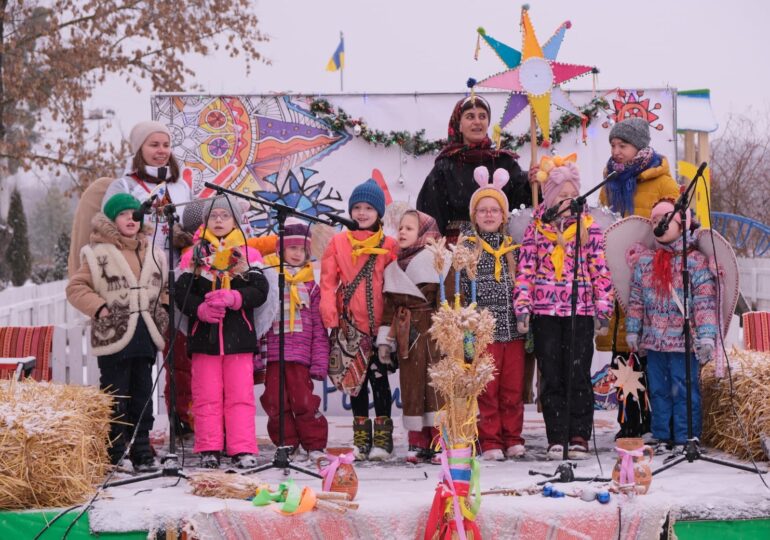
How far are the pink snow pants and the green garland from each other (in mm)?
2613

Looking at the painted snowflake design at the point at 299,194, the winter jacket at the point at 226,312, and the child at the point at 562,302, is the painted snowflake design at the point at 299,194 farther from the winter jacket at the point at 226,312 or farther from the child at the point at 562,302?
the child at the point at 562,302

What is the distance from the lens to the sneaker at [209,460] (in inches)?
206

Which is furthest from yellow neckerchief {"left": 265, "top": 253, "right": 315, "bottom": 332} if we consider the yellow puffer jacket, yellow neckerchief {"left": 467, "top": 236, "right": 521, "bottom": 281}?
the yellow puffer jacket

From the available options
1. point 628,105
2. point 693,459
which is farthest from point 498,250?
point 628,105

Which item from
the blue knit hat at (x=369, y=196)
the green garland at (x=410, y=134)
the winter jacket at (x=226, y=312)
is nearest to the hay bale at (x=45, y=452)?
the winter jacket at (x=226, y=312)

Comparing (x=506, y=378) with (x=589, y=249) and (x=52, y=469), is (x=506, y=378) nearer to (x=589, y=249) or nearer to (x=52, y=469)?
(x=589, y=249)

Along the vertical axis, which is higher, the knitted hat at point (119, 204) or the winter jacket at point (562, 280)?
the knitted hat at point (119, 204)

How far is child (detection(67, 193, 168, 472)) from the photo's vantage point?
5.17m

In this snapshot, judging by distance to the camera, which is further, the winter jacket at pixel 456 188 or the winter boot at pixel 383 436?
the winter jacket at pixel 456 188

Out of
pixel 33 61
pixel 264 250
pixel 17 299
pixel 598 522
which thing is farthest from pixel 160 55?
pixel 598 522

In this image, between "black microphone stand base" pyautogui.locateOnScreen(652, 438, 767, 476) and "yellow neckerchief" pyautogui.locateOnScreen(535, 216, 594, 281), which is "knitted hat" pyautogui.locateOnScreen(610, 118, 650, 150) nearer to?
"yellow neckerchief" pyautogui.locateOnScreen(535, 216, 594, 281)

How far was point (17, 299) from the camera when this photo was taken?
42.8ft

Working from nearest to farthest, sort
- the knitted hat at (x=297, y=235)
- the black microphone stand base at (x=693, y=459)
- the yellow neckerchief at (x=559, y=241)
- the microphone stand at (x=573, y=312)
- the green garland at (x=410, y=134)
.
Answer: the microphone stand at (x=573, y=312)
the black microphone stand base at (x=693, y=459)
the yellow neckerchief at (x=559, y=241)
the knitted hat at (x=297, y=235)
the green garland at (x=410, y=134)

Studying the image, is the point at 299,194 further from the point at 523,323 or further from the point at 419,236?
the point at 523,323
